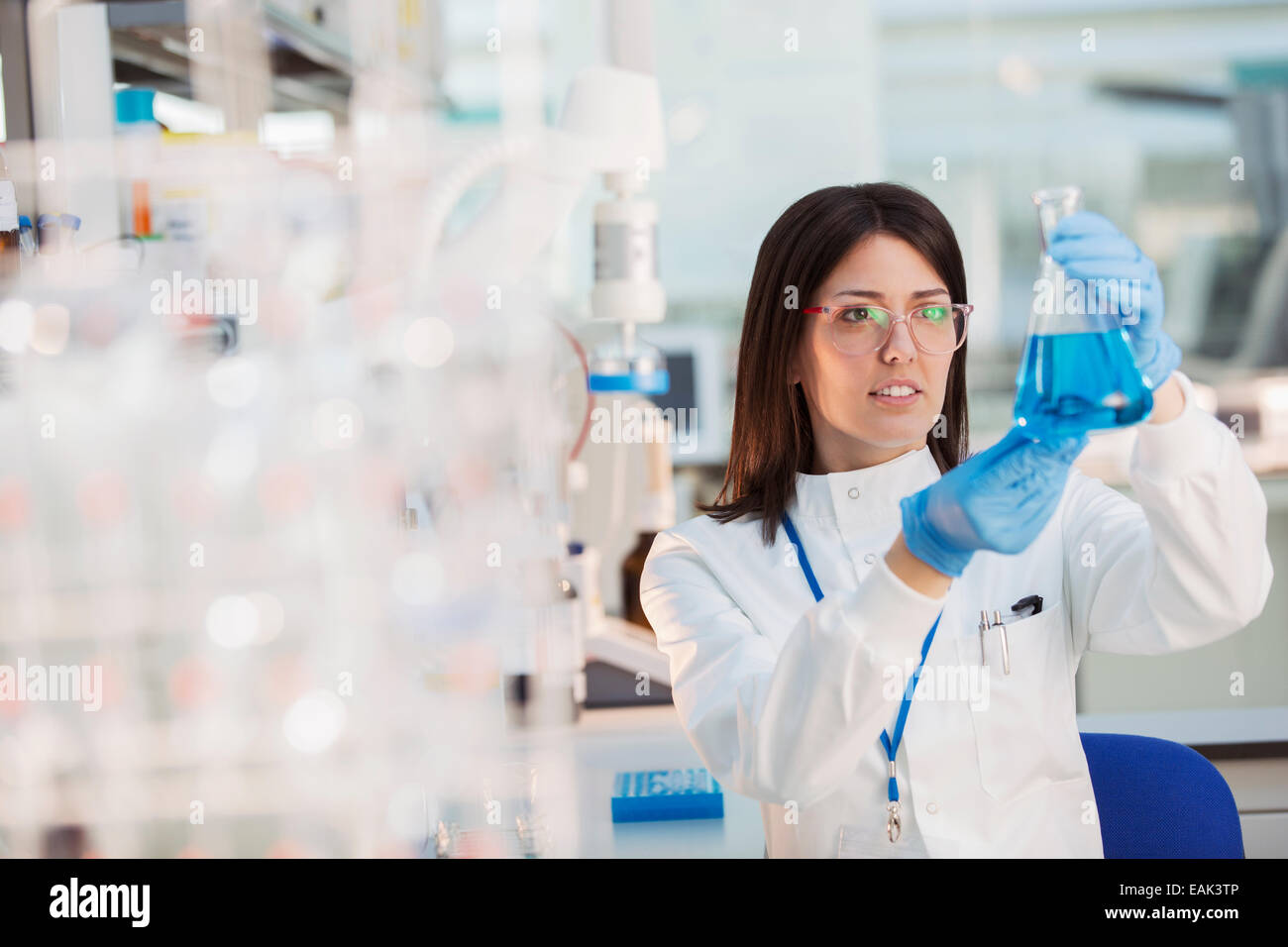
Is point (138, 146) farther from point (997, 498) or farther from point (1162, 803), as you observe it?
point (1162, 803)

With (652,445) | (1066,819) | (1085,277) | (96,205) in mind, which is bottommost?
(1066,819)

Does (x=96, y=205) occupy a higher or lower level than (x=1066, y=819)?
higher

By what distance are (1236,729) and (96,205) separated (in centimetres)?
198

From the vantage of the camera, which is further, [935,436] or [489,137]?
[489,137]

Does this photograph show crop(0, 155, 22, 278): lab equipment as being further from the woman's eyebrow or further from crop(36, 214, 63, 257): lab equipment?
the woman's eyebrow

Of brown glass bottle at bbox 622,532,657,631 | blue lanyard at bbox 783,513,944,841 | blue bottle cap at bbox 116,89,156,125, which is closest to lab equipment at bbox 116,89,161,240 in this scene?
blue bottle cap at bbox 116,89,156,125

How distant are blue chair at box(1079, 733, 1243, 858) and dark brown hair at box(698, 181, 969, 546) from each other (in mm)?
403

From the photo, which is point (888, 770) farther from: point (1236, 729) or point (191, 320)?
point (191, 320)

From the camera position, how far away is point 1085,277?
2.98 ft

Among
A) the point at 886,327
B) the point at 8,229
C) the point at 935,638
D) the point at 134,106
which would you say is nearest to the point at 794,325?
the point at 886,327

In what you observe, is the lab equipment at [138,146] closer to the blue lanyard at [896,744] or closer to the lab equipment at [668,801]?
the lab equipment at [668,801]

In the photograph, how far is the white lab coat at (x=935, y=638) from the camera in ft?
3.19

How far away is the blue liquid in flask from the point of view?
86 cm
